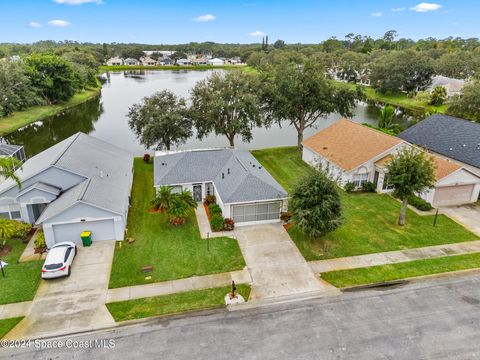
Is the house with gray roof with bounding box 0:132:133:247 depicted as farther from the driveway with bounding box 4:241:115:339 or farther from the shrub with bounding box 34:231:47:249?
the driveway with bounding box 4:241:115:339

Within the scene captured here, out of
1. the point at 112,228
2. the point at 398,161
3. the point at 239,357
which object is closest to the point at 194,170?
the point at 112,228

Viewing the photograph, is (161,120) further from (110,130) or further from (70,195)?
(110,130)

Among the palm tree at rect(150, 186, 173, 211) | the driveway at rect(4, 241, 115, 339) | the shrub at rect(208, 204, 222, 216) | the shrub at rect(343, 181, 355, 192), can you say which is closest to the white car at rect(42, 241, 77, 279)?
the driveway at rect(4, 241, 115, 339)

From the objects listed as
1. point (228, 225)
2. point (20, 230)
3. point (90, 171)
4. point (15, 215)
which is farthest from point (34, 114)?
point (228, 225)

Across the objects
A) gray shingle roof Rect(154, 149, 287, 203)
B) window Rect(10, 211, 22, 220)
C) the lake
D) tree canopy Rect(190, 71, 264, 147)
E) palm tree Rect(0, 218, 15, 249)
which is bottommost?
the lake

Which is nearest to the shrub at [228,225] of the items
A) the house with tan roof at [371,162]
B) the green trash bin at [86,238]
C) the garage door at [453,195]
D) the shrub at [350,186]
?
the house with tan roof at [371,162]

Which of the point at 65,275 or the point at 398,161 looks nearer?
the point at 65,275

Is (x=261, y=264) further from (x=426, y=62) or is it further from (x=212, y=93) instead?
(x=426, y=62)
